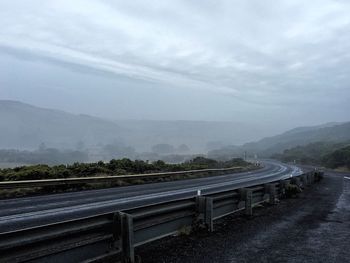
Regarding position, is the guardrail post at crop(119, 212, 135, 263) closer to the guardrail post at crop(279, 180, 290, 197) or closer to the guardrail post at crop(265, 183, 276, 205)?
the guardrail post at crop(265, 183, 276, 205)

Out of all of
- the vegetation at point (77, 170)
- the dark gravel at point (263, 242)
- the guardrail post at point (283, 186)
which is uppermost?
the vegetation at point (77, 170)

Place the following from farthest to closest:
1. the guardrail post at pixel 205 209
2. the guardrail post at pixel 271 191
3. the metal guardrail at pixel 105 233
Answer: the guardrail post at pixel 271 191, the guardrail post at pixel 205 209, the metal guardrail at pixel 105 233

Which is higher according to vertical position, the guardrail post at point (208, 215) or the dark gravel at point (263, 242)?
the guardrail post at point (208, 215)

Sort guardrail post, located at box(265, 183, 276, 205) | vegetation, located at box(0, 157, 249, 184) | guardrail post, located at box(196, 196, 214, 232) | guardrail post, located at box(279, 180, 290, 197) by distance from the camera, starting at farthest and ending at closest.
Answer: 1. vegetation, located at box(0, 157, 249, 184)
2. guardrail post, located at box(279, 180, 290, 197)
3. guardrail post, located at box(265, 183, 276, 205)
4. guardrail post, located at box(196, 196, 214, 232)

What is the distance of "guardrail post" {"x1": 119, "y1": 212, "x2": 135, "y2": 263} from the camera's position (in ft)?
20.8

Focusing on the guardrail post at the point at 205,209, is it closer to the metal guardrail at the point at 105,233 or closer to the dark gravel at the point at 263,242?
the metal guardrail at the point at 105,233

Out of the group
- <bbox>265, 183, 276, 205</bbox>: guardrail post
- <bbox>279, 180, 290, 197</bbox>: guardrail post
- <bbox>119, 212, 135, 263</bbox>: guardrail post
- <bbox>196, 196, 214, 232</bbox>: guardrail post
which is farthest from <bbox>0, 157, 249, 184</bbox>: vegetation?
<bbox>119, 212, 135, 263</bbox>: guardrail post

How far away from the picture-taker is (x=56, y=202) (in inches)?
568

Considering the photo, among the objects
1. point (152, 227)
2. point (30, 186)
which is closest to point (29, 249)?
point (152, 227)

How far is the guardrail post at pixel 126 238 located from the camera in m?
6.33

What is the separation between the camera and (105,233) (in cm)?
619

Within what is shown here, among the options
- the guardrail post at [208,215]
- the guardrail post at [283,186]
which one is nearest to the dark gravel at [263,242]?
the guardrail post at [208,215]

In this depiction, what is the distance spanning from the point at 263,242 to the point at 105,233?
3411 mm

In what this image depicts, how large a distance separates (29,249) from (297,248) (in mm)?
4933
